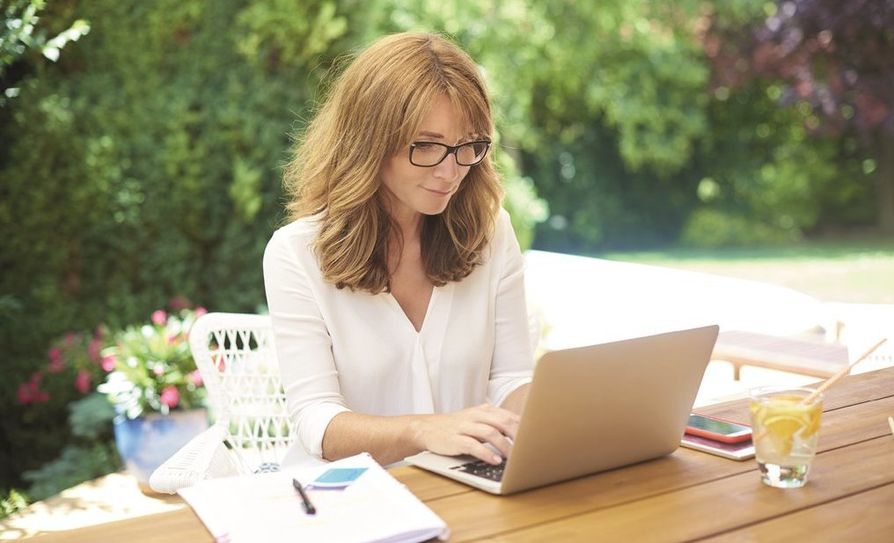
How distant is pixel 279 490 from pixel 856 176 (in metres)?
12.0

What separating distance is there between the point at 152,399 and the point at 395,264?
1.96 m

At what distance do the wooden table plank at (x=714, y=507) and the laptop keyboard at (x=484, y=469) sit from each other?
Result: 18 cm

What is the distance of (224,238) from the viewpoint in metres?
4.98

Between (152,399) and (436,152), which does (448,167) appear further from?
(152,399)

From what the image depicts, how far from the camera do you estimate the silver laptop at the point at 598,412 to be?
1.48m

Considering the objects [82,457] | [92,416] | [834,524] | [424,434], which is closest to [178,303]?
[92,416]

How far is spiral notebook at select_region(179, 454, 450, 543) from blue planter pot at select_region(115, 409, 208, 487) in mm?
2472

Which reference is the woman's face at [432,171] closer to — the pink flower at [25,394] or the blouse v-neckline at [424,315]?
the blouse v-neckline at [424,315]

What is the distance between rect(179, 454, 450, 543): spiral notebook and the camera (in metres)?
1.36

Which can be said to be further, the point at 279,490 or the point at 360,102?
the point at 360,102

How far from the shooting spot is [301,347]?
2135mm

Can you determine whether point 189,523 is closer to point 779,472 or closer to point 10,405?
point 779,472

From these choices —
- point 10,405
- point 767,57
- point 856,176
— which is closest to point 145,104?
point 10,405

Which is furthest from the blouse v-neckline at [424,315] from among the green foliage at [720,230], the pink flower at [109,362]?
the green foliage at [720,230]
